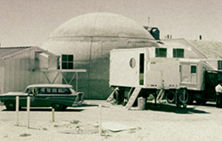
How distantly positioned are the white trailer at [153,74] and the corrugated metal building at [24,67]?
563cm

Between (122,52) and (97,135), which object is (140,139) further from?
(122,52)

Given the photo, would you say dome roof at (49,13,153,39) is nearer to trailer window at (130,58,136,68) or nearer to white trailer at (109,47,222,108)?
white trailer at (109,47,222,108)

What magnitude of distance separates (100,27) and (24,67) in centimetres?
1033

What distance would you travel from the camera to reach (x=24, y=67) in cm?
2594

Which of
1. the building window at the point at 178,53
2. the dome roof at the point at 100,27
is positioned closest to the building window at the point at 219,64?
the dome roof at the point at 100,27

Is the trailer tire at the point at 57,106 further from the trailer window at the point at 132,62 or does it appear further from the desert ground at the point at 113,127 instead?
the trailer window at the point at 132,62

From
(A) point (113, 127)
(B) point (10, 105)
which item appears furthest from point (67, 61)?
(A) point (113, 127)

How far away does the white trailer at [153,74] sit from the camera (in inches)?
909

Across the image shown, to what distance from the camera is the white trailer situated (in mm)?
23078

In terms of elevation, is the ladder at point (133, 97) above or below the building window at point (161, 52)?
below

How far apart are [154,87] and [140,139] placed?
10.3 meters

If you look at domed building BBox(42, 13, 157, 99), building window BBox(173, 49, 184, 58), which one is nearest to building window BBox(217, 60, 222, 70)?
domed building BBox(42, 13, 157, 99)

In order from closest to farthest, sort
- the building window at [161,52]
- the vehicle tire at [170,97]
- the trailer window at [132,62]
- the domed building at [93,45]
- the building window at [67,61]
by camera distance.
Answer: the building window at [161,52]
the trailer window at [132,62]
the vehicle tire at [170,97]
the building window at [67,61]
the domed building at [93,45]

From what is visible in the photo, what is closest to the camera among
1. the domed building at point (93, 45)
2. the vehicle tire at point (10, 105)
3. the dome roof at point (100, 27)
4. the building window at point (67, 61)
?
the vehicle tire at point (10, 105)
